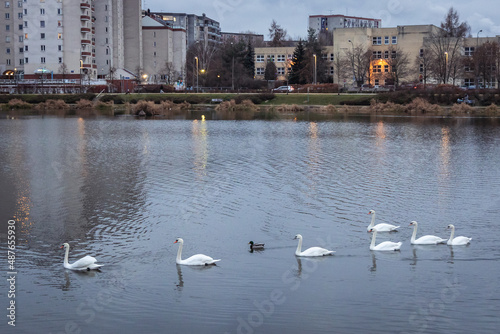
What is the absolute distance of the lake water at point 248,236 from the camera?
12750 mm

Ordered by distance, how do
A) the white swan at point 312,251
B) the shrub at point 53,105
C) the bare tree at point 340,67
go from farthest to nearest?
the bare tree at point 340,67, the shrub at point 53,105, the white swan at point 312,251

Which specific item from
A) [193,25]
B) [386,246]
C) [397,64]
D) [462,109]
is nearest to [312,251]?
[386,246]

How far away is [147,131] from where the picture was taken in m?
50.0

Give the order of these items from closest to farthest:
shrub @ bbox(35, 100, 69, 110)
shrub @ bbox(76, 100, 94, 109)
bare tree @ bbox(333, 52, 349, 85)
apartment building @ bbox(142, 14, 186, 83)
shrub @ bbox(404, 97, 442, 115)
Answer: shrub @ bbox(404, 97, 442, 115) → shrub @ bbox(35, 100, 69, 110) → shrub @ bbox(76, 100, 94, 109) → bare tree @ bbox(333, 52, 349, 85) → apartment building @ bbox(142, 14, 186, 83)

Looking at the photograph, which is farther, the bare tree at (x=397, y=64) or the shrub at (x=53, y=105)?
the bare tree at (x=397, y=64)

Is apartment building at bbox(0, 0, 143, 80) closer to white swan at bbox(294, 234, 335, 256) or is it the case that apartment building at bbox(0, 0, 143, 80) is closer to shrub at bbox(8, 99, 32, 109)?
shrub at bbox(8, 99, 32, 109)

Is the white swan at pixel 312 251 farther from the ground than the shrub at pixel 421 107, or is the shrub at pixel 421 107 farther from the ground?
the shrub at pixel 421 107

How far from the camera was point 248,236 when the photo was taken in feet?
60.1

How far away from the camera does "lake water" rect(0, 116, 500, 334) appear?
12750 millimetres

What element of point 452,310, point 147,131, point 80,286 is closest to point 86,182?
point 80,286

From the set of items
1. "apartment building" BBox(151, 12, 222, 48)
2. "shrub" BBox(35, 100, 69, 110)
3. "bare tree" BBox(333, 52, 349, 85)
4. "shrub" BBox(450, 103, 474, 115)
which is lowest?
"shrub" BBox(450, 103, 474, 115)

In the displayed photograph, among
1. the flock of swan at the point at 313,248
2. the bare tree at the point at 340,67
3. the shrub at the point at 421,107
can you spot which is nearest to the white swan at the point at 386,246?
the flock of swan at the point at 313,248

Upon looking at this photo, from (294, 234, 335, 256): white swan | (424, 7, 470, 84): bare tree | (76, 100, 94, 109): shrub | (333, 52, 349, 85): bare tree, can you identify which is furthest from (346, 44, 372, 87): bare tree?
(294, 234, 335, 256): white swan

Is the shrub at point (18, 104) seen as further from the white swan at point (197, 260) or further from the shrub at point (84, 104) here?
the white swan at point (197, 260)
